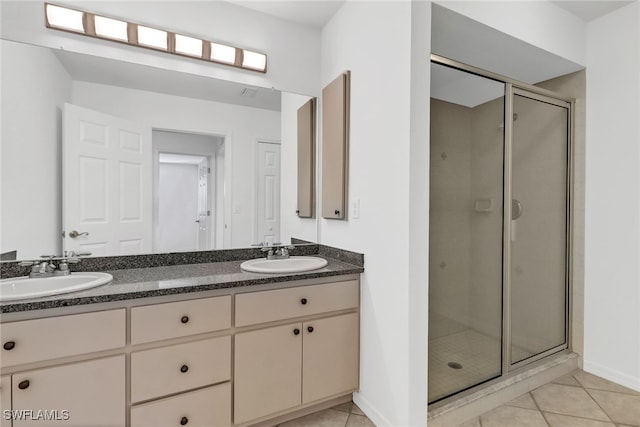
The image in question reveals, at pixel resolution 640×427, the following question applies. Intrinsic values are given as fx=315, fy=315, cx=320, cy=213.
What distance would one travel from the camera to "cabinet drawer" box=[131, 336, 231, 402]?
1313 millimetres

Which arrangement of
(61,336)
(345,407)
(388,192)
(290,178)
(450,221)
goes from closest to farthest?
(61,336)
(388,192)
(345,407)
(450,221)
(290,178)

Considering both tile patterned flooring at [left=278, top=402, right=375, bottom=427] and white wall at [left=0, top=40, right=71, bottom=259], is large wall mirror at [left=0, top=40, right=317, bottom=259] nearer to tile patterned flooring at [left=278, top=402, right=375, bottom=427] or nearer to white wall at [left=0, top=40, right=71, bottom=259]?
white wall at [left=0, top=40, right=71, bottom=259]

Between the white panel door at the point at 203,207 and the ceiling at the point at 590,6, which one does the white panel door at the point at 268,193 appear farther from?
the ceiling at the point at 590,6

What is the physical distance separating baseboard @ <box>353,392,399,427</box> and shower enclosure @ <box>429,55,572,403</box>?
37 cm

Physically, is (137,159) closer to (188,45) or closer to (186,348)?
(188,45)

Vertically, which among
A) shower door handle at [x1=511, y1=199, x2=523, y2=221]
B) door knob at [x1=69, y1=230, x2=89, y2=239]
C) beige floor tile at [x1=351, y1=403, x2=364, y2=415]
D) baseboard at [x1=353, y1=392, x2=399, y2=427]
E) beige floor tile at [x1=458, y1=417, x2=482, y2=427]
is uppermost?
shower door handle at [x1=511, y1=199, x2=523, y2=221]

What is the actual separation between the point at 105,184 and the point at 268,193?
94cm

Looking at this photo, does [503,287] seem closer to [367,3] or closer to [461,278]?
[461,278]

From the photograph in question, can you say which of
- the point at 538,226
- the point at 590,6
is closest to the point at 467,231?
the point at 538,226

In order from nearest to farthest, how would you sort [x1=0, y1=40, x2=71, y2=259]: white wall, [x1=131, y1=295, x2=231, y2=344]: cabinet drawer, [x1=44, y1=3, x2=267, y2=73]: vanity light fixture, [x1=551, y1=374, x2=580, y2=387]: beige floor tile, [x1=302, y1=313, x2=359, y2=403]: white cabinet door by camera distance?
1. [x1=131, y1=295, x2=231, y2=344]: cabinet drawer
2. [x1=0, y1=40, x2=71, y2=259]: white wall
3. [x1=44, y1=3, x2=267, y2=73]: vanity light fixture
4. [x1=302, y1=313, x2=359, y2=403]: white cabinet door
5. [x1=551, y1=374, x2=580, y2=387]: beige floor tile

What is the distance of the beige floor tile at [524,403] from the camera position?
1.86 metres

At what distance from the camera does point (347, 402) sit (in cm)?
186

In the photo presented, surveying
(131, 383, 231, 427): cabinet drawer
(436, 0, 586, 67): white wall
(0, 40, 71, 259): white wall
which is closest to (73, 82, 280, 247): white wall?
(0, 40, 71, 259): white wall

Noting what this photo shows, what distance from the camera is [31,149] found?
1.52 meters
